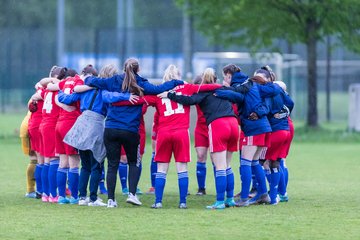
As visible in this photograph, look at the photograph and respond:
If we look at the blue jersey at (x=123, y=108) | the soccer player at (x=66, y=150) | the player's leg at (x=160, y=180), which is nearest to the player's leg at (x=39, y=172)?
the soccer player at (x=66, y=150)

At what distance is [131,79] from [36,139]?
236 cm

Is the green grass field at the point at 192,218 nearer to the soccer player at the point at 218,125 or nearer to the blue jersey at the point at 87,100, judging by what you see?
the soccer player at the point at 218,125

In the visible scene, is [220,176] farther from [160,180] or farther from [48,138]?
[48,138]

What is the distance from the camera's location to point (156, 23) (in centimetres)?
7088

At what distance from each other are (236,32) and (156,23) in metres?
34.8

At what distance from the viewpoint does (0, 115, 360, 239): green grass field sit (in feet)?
37.8

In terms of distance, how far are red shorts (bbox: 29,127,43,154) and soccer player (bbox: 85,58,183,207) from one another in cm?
173

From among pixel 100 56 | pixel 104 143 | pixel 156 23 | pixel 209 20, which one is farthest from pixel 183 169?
pixel 156 23

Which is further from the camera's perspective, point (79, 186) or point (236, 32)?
point (236, 32)

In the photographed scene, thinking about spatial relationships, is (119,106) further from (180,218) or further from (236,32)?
(236,32)

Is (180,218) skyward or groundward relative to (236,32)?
groundward

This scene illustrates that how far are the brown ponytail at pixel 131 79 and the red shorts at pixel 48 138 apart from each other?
5.39 ft

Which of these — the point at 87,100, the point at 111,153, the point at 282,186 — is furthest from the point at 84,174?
the point at 282,186

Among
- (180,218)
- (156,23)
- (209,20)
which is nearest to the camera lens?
(180,218)
